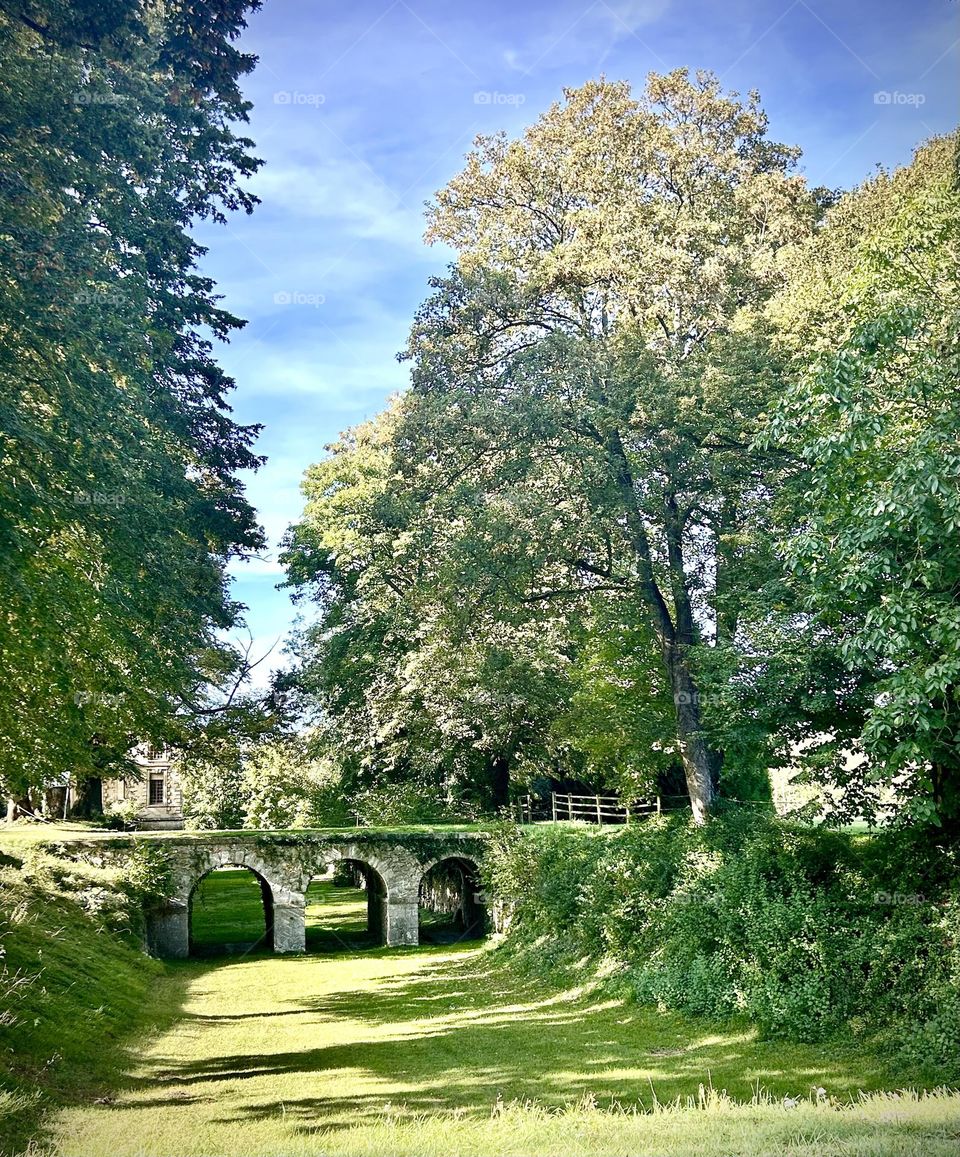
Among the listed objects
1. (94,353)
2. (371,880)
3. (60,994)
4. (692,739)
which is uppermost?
(94,353)

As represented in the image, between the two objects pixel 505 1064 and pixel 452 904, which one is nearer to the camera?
pixel 505 1064

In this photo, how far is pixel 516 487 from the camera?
1998 cm

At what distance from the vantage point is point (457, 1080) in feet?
45.2

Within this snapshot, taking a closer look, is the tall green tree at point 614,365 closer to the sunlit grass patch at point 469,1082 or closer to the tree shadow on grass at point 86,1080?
the sunlit grass patch at point 469,1082

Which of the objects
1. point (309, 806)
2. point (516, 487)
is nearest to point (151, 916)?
point (309, 806)

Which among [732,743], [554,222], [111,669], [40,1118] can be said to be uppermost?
[554,222]

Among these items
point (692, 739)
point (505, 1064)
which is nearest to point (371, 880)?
point (692, 739)

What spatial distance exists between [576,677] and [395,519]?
803cm

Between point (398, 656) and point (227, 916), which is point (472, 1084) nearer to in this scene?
point (398, 656)

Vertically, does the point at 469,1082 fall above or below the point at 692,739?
below

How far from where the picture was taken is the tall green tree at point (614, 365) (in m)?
19.1

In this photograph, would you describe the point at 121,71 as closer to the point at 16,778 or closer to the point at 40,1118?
the point at 16,778

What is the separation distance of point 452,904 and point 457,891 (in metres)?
1.04

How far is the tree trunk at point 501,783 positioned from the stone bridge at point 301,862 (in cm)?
458
